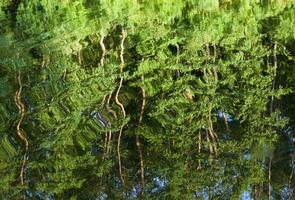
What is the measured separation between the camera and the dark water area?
14.9 ft

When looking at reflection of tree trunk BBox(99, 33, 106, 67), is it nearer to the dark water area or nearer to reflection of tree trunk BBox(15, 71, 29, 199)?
the dark water area

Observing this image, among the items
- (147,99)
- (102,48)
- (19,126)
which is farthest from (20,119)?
(147,99)

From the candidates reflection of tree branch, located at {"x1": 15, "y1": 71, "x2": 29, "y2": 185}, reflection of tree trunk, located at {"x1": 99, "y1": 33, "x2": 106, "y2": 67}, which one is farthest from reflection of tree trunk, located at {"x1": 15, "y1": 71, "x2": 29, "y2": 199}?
reflection of tree trunk, located at {"x1": 99, "y1": 33, "x2": 106, "y2": 67}

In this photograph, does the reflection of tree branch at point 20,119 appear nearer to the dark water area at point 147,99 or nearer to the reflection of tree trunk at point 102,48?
the dark water area at point 147,99

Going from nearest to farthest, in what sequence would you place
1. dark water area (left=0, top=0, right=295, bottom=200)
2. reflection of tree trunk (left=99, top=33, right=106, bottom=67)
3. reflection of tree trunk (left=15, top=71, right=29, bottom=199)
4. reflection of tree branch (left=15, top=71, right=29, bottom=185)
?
1. reflection of tree trunk (left=15, top=71, right=29, bottom=199)
2. reflection of tree branch (left=15, top=71, right=29, bottom=185)
3. dark water area (left=0, top=0, right=295, bottom=200)
4. reflection of tree trunk (left=99, top=33, right=106, bottom=67)

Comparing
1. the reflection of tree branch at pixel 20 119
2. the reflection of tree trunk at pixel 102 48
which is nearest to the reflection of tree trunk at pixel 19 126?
the reflection of tree branch at pixel 20 119

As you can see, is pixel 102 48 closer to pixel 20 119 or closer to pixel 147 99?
pixel 147 99

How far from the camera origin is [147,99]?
18.1 ft

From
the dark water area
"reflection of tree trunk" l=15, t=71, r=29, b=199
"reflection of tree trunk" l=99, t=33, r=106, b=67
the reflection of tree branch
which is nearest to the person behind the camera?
"reflection of tree trunk" l=15, t=71, r=29, b=199

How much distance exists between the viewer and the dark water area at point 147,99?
4.55 m

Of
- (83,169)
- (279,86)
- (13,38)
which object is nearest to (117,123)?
→ (83,169)

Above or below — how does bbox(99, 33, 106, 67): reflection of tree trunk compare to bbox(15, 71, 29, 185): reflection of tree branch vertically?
above

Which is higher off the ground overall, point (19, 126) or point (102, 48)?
point (102, 48)

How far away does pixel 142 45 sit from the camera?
5586 millimetres
